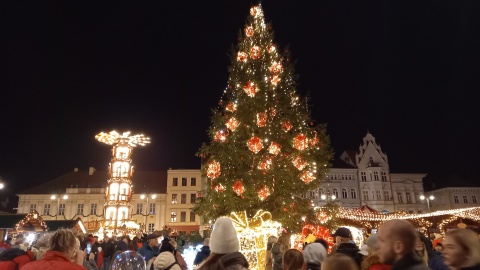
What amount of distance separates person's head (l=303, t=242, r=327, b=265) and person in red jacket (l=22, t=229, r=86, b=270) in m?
3.09

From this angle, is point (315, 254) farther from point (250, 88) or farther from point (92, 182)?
point (92, 182)

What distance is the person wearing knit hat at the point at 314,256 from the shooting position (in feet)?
16.3

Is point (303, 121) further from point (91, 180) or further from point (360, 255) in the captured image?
point (91, 180)

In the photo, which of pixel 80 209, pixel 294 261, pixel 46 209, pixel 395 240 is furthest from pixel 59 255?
pixel 46 209

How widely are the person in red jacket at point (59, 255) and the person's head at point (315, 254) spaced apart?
309 cm

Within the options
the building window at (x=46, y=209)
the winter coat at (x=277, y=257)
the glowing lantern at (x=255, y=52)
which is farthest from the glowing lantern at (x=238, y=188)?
the building window at (x=46, y=209)

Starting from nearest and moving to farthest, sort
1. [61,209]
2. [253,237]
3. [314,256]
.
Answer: [314,256] < [253,237] < [61,209]

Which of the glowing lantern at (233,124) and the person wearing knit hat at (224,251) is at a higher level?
the glowing lantern at (233,124)

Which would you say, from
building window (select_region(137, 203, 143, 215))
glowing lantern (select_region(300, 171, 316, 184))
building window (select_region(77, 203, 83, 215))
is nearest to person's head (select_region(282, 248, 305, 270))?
glowing lantern (select_region(300, 171, 316, 184))

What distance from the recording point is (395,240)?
8.95 ft

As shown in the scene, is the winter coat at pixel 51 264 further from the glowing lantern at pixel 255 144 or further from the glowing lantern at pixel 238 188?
the glowing lantern at pixel 255 144

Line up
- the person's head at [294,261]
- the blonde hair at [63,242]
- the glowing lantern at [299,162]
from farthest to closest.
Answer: the glowing lantern at [299,162], the person's head at [294,261], the blonde hair at [63,242]

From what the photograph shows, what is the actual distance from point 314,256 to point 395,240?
2.46m

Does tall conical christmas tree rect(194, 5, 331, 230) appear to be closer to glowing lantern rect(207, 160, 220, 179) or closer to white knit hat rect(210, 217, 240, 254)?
glowing lantern rect(207, 160, 220, 179)
